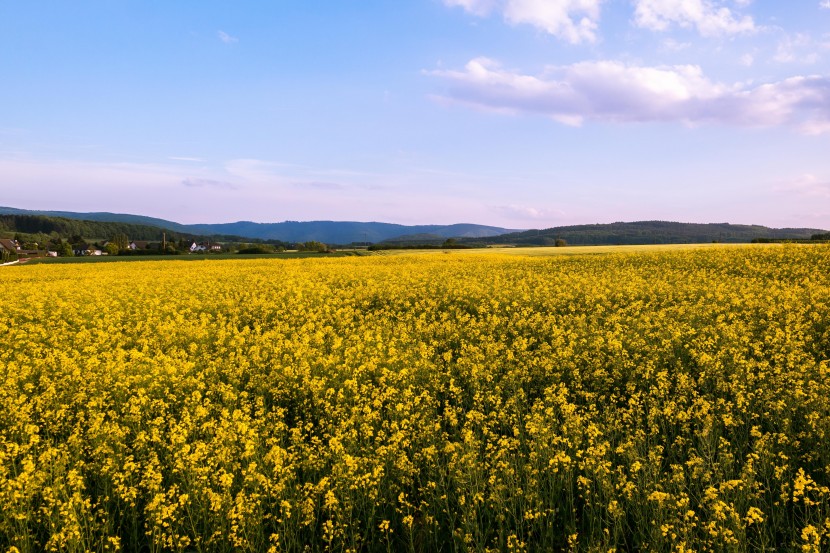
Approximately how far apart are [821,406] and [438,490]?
5.19m

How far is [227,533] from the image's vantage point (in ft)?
15.2

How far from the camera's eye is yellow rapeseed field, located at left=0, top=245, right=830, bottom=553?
4.62 m

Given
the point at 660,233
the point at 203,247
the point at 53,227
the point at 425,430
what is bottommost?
the point at 425,430

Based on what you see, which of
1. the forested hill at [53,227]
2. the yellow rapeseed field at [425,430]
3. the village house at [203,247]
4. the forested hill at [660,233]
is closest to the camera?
the yellow rapeseed field at [425,430]

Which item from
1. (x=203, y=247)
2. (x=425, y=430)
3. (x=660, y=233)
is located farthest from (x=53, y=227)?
(x=425, y=430)

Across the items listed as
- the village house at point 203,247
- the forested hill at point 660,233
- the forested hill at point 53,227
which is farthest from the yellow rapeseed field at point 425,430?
the forested hill at point 53,227

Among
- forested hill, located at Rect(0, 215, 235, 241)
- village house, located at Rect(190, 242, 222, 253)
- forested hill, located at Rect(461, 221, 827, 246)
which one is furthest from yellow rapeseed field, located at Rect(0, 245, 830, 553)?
forested hill, located at Rect(0, 215, 235, 241)

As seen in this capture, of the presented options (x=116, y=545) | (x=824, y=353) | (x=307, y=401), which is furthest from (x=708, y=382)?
(x=116, y=545)

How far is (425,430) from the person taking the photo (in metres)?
6.16

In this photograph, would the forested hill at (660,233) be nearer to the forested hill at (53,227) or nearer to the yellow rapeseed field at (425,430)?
the yellow rapeseed field at (425,430)

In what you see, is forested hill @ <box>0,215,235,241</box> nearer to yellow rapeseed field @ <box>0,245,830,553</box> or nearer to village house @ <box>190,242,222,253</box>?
village house @ <box>190,242,222,253</box>

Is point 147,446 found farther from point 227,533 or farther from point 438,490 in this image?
point 438,490

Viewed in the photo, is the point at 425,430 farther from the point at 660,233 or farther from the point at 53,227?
the point at 53,227

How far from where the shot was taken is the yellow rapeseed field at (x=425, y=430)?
462cm
